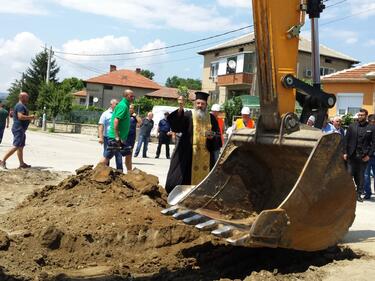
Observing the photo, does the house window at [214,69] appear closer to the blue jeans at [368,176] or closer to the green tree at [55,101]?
the green tree at [55,101]

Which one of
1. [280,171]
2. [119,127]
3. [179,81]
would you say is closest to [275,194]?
[280,171]

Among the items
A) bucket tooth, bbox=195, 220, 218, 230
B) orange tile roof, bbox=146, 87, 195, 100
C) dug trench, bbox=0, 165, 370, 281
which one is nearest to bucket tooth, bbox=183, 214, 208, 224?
bucket tooth, bbox=195, 220, 218, 230

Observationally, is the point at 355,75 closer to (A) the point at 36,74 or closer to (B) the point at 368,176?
(B) the point at 368,176

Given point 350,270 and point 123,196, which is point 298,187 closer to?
point 350,270

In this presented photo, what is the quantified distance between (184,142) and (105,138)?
4540mm

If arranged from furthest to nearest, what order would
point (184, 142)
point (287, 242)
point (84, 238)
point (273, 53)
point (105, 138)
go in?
1. point (105, 138)
2. point (184, 142)
3. point (84, 238)
4. point (273, 53)
5. point (287, 242)

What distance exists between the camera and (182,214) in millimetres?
5582

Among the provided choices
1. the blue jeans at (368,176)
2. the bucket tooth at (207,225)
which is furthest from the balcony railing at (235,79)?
the bucket tooth at (207,225)

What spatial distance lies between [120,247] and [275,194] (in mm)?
1958

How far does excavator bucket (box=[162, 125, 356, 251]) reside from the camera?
15.5 feet

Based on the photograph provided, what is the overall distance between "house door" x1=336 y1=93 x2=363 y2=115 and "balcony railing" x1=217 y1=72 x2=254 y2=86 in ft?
59.3

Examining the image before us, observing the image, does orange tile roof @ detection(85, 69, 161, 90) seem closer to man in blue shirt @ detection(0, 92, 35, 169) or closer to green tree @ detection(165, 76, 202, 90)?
green tree @ detection(165, 76, 202, 90)

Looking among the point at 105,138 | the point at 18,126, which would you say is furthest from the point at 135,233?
the point at 18,126

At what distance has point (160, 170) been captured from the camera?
48.4 ft
